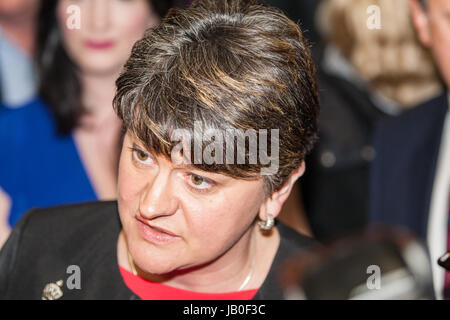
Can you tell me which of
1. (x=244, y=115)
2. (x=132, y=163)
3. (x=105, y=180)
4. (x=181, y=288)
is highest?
(x=244, y=115)

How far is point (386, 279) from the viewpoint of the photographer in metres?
0.88

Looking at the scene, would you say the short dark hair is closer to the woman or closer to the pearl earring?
the woman

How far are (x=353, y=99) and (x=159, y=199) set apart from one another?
1.77 metres

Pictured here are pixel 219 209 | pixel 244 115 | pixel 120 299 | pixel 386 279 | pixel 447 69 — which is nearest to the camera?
pixel 386 279

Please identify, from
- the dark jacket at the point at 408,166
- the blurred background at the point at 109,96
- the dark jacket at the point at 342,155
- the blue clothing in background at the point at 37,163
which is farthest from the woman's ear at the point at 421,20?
the blue clothing in background at the point at 37,163

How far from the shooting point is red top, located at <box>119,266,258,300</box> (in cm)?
175

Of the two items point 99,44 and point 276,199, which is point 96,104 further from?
point 276,199

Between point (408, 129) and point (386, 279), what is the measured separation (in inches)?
68.7

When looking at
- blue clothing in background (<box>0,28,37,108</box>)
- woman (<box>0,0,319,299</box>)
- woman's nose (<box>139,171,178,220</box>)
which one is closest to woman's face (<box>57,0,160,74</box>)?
blue clothing in background (<box>0,28,37,108</box>)

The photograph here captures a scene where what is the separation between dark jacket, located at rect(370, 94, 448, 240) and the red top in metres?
0.98

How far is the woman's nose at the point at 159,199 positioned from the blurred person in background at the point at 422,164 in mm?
1242

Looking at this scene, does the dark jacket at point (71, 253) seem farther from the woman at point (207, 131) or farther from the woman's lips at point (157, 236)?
the woman's lips at point (157, 236)

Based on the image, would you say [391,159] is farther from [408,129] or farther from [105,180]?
[105,180]

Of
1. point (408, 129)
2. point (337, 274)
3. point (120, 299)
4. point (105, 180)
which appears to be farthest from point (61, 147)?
point (337, 274)
